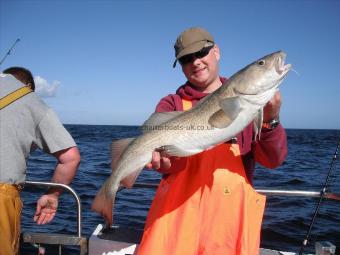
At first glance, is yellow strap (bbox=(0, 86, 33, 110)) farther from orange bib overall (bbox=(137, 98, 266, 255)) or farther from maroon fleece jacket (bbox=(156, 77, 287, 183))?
orange bib overall (bbox=(137, 98, 266, 255))

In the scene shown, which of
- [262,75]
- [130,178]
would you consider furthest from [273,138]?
[130,178]

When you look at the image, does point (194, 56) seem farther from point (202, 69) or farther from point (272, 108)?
point (272, 108)

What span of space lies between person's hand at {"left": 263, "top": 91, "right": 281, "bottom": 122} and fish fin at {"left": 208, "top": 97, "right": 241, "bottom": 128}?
0.25 meters

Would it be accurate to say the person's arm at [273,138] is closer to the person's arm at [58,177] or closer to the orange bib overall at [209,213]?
the orange bib overall at [209,213]

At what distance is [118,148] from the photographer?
3.77 meters

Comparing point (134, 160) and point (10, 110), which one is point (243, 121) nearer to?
point (134, 160)

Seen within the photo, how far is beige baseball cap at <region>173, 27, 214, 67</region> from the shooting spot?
11.4 feet

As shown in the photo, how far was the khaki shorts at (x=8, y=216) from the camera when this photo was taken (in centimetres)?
329

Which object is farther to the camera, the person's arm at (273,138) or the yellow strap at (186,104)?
the yellow strap at (186,104)

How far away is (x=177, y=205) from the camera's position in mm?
3266

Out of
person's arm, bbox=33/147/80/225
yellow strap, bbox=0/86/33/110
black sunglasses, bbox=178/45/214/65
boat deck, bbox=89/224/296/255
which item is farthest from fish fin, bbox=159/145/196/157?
boat deck, bbox=89/224/296/255

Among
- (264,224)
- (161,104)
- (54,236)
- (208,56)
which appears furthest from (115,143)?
(264,224)

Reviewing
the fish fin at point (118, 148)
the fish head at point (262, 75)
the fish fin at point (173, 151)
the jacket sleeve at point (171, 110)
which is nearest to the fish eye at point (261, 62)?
the fish head at point (262, 75)

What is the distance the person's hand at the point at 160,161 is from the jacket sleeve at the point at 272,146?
862 millimetres
